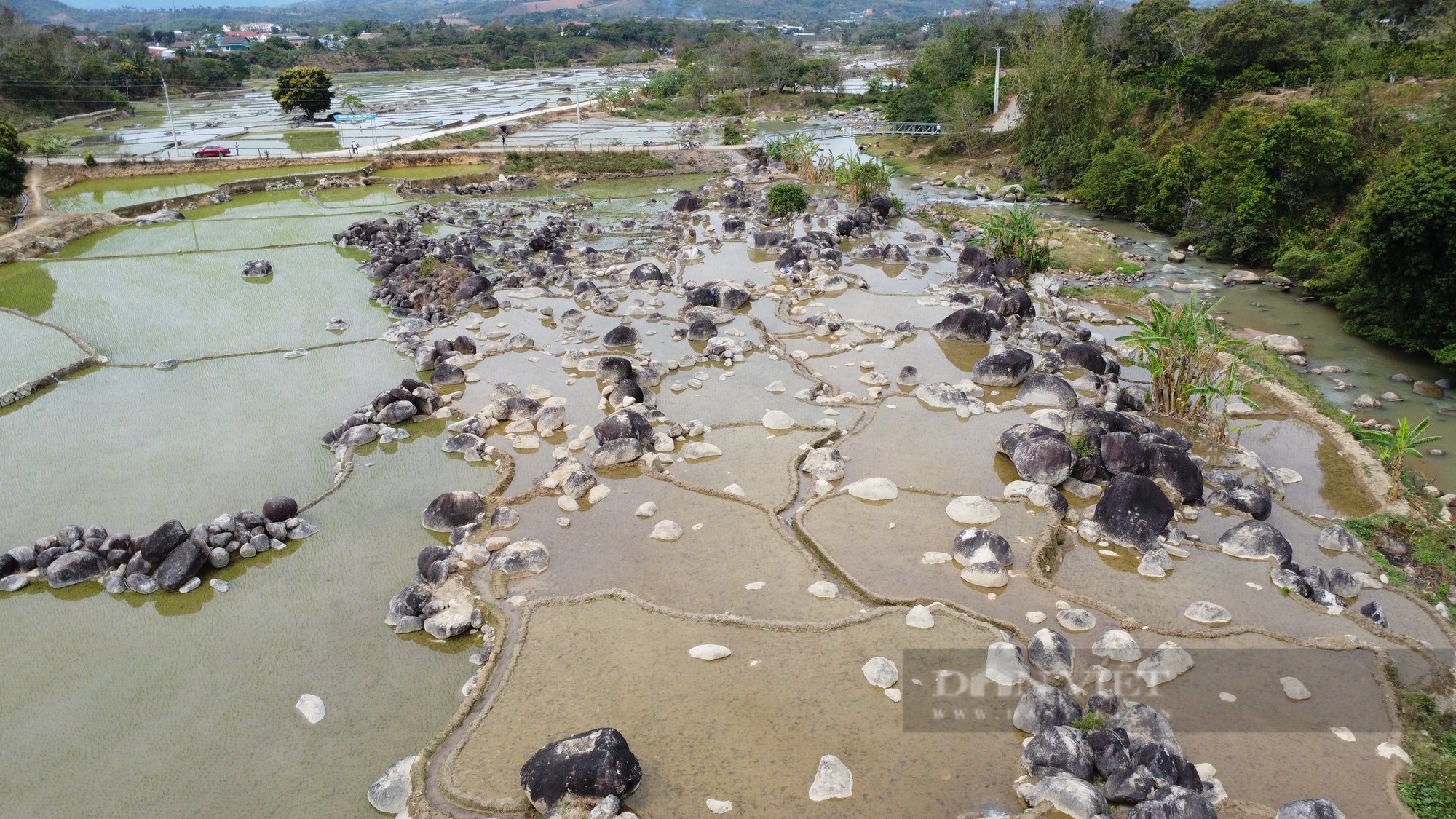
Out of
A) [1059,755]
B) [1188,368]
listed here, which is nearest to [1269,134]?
[1188,368]

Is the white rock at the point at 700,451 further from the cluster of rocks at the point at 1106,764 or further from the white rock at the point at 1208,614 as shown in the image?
the white rock at the point at 1208,614

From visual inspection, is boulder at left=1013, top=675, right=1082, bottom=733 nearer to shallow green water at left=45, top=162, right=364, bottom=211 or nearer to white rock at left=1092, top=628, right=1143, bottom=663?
white rock at left=1092, top=628, right=1143, bottom=663

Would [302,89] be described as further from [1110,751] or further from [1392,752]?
[1392,752]

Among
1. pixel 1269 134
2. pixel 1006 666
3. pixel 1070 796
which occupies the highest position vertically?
pixel 1269 134

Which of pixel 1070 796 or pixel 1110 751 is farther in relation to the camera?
pixel 1110 751

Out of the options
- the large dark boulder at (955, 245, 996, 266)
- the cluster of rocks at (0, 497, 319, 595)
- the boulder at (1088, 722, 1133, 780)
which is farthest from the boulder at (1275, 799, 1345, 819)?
the large dark boulder at (955, 245, 996, 266)

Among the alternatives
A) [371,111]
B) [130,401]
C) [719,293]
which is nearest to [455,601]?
[130,401]
